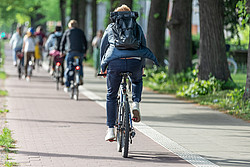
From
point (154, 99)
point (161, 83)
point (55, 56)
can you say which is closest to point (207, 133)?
point (154, 99)

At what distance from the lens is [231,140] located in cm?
855

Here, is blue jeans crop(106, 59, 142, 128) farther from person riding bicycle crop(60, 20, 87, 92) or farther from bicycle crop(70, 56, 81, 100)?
person riding bicycle crop(60, 20, 87, 92)

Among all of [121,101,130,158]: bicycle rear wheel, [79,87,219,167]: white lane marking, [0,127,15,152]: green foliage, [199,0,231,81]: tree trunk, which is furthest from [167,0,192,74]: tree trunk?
[121,101,130,158]: bicycle rear wheel

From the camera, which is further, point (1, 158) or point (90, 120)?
point (90, 120)

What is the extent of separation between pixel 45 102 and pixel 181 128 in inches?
193

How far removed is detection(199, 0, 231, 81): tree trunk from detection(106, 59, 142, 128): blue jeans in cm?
698

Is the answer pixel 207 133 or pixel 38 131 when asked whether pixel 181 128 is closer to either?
pixel 207 133

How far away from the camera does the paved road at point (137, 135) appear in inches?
282

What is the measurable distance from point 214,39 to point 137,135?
228 inches

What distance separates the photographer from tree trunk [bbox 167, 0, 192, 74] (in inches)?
681

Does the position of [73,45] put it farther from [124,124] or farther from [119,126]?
[124,124]

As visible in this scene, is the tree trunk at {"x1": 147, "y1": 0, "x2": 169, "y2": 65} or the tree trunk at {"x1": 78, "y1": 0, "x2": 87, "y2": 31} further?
the tree trunk at {"x1": 78, "y1": 0, "x2": 87, "y2": 31}

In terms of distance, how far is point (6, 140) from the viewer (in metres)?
8.16

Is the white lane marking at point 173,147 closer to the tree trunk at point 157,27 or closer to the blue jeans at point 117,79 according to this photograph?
the blue jeans at point 117,79
